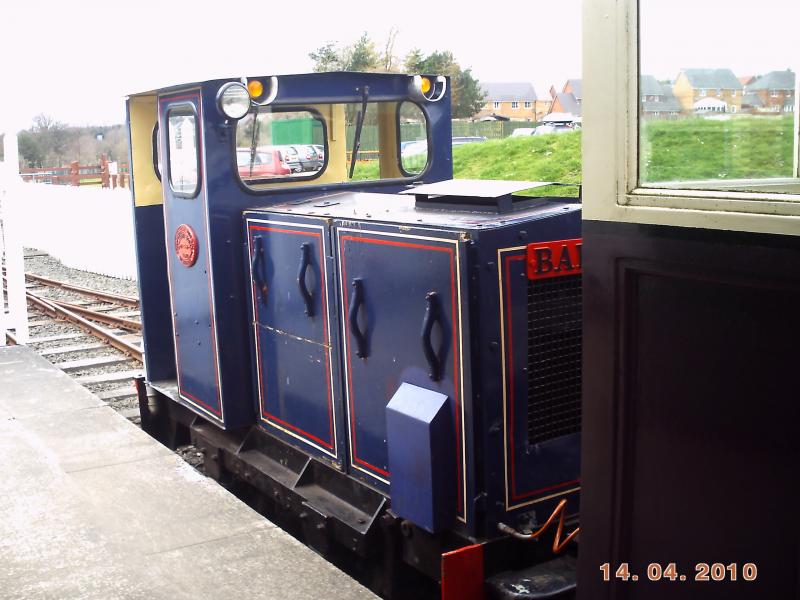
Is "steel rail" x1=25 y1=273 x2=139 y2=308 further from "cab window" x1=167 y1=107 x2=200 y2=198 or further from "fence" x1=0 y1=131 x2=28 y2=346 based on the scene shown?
"cab window" x1=167 y1=107 x2=200 y2=198

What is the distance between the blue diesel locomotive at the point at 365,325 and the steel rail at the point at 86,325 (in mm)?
3025

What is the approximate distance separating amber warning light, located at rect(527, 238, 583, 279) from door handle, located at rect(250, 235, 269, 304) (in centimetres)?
181

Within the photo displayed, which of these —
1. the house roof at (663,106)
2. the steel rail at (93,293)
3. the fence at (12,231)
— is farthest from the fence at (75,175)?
the house roof at (663,106)

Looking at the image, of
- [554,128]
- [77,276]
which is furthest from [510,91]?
A: [77,276]

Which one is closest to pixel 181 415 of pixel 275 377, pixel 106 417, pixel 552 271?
pixel 106 417

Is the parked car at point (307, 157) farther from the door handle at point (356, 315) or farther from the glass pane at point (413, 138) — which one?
the door handle at point (356, 315)

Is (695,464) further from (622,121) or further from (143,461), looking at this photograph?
(143,461)

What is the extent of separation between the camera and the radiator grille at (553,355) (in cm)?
351

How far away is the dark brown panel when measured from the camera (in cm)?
160

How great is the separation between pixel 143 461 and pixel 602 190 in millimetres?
3850

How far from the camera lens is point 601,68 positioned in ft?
5.95

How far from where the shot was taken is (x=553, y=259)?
→ 3475 millimetres

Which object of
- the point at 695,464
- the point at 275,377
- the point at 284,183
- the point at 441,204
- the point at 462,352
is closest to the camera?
the point at 695,464

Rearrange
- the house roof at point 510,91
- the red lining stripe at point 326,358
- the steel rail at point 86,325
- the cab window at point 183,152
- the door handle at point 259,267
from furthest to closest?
the house roof at point 510,91 < the steel rail at point 86,325 < the cab window at point 183,152 < the door handle at point 259,267 < the red lining stripe at point 326,358
